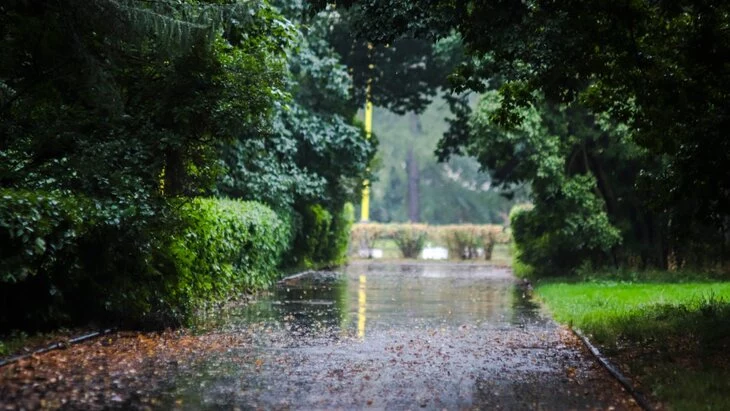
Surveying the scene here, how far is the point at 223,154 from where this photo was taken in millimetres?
21828

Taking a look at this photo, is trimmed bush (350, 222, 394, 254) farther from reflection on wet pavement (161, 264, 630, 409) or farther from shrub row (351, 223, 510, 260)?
reflection on wet pavement (161, 264, 630, 409)

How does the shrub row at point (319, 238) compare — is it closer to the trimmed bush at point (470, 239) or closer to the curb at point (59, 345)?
the trimmed bush at point (470, 239)

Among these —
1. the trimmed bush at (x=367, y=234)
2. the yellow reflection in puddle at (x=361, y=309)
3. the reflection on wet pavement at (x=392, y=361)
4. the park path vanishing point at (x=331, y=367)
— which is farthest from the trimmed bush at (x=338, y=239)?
the park path vanishing point at (x=331, y=367)

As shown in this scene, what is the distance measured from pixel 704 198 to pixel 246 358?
6.27m

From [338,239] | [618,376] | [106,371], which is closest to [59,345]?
[106,371]

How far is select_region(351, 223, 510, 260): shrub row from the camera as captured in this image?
4238 cm

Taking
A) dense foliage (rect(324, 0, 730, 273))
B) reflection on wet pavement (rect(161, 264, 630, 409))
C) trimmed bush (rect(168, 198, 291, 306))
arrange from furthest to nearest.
A: trimmed bush (rect(168, 198, 291, 306)) → dense foliage (rect(324, 0, 730, 273)) → reflection on wet pavement (rect(161, 264, 630, 409))

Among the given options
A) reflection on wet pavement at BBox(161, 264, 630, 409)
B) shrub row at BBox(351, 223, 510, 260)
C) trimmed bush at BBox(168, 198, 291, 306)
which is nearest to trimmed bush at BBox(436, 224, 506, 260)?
shrub row at BBox(351, 223, 510, 260)

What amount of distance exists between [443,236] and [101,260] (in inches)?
1273

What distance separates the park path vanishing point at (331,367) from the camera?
7.75m

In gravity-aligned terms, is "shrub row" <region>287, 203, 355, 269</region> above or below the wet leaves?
above

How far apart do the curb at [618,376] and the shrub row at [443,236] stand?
30414 mm

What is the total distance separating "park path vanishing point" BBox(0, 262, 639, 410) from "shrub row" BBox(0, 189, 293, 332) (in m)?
0.60

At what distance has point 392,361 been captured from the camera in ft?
33.1
